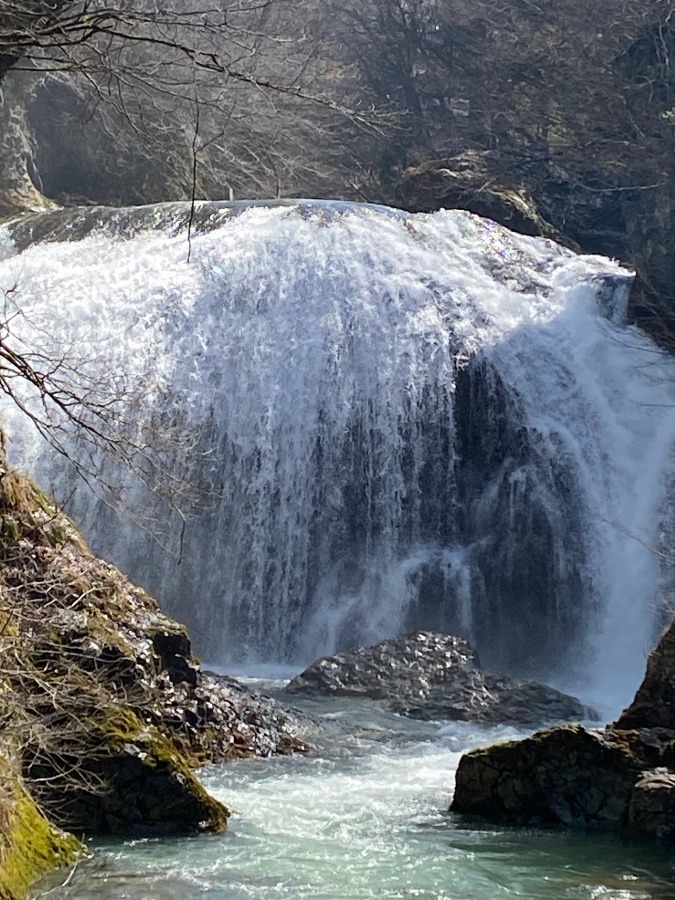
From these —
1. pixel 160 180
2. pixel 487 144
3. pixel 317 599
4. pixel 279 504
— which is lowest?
pixel 317 599

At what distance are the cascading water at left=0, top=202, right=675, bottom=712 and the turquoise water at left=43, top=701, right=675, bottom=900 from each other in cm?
642

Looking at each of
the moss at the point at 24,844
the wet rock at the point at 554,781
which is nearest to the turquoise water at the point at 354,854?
the moss at the point at 24,844

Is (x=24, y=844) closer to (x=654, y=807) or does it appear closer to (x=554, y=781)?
(x=554, y=781)

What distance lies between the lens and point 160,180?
2866cm

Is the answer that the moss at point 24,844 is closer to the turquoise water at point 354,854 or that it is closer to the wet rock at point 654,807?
the turquoise water at point 354,854

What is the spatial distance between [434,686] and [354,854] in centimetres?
585

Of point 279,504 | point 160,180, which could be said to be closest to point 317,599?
point 279,504

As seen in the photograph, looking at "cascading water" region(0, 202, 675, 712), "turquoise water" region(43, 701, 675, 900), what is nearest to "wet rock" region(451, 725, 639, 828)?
"turquoise water" region(43, 701, 675, 900)

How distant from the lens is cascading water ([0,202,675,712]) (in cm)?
1697

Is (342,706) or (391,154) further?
(391,154)

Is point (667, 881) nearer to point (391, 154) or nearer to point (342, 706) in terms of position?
point (342, 706)

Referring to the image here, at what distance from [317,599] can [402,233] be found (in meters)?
7.93

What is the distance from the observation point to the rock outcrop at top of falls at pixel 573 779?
845cm

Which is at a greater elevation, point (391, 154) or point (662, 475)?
point (391, 154)
